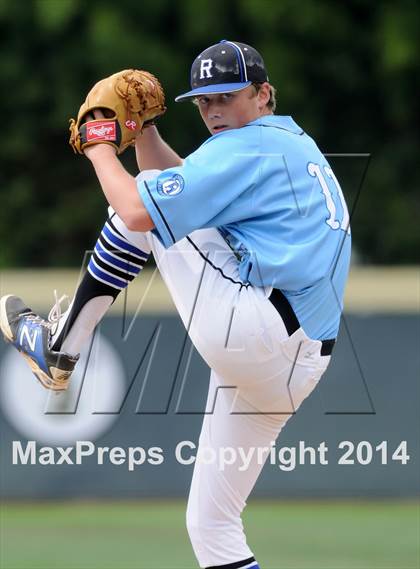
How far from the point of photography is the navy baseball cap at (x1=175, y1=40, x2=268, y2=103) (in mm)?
3814

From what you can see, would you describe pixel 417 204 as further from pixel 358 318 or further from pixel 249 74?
pixel 249 74

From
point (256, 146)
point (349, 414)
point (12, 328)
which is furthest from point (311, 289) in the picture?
point (349, 414)

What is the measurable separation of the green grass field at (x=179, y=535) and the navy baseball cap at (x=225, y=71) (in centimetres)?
261

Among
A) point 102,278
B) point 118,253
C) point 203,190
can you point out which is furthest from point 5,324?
point 203,190

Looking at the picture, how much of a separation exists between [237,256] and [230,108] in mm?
465

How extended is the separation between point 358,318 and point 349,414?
2.03 feet

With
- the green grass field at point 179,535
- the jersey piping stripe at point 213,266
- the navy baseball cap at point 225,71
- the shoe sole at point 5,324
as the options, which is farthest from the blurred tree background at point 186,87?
the jersey piping stripe at point 213,266

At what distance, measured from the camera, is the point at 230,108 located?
12.6 ft

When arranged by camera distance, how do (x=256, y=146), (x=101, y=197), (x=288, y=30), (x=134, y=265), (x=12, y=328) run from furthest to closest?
(x=101, y=197)
(x=288, y=30)
(x=12, y=328)
(x=134, y=265)
(x=256, y=146)

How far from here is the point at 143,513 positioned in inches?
283

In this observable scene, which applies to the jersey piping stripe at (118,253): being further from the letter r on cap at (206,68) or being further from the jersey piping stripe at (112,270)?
the letter r on cap at (206,68)

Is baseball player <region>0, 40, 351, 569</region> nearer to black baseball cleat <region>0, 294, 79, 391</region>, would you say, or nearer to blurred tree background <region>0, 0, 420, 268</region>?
black baseball cleat <region>0, 294, 79, 391</region>

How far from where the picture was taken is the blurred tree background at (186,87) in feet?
40.4

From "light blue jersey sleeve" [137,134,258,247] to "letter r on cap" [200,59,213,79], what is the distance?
0.79 feet
